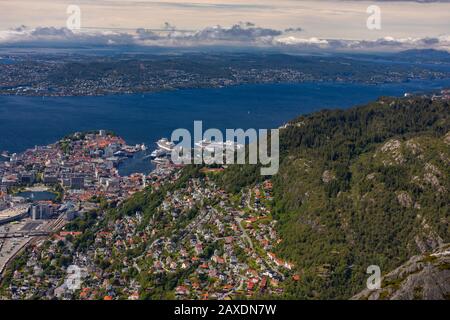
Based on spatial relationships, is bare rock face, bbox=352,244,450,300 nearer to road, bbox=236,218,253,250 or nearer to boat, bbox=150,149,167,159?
road, bbox=236,218,253,250

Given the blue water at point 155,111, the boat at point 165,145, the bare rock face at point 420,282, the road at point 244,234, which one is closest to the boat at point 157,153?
the boat at point 165,145

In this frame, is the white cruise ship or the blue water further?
the blue water

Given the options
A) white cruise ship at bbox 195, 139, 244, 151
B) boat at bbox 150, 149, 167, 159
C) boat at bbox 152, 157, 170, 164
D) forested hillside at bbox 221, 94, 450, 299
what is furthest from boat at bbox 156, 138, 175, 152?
forested hillside at bbox 221, 94, 450, 299

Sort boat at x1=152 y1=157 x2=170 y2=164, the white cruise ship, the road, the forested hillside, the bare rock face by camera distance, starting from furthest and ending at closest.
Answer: the white cruise ship < boat at x1=152 y1=157 x2=170 y2=164 < the road < the forested hillside < the bare rock face

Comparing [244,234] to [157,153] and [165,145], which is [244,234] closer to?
[157,153]

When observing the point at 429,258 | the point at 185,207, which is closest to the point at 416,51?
the point at 185,207
